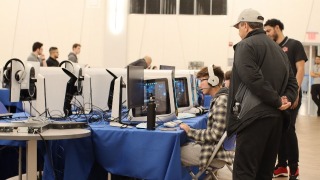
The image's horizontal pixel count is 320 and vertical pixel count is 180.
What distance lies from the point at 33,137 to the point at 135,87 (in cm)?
103

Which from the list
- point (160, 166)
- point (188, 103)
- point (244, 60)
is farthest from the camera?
point (188, 103)

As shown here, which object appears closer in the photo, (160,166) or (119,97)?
(160,166)

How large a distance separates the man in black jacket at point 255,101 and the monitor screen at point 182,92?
1700 millimetres

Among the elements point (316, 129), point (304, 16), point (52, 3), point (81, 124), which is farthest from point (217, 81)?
point (52, 3)

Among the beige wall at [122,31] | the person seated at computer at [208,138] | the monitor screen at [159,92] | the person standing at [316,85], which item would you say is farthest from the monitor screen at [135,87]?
the beige wall at [122,31]

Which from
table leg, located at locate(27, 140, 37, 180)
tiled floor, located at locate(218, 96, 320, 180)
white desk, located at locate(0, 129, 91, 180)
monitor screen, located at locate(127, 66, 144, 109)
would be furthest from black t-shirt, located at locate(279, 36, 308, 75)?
table leg, located at locate(27, 140, 37, 180)

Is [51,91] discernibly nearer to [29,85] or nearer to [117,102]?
[29,85]

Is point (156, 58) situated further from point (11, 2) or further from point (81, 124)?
point (81, 124)

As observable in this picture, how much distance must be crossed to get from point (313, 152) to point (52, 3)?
29.4ft

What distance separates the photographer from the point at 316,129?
30.0ft

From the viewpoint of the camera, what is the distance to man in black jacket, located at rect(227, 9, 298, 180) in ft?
9.87

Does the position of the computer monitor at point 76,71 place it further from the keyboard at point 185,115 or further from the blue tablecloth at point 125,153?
the keyboard at point 185,115

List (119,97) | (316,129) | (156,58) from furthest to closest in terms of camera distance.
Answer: (156,58), (316,129), (119,97)

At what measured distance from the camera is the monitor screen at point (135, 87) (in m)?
3.53
